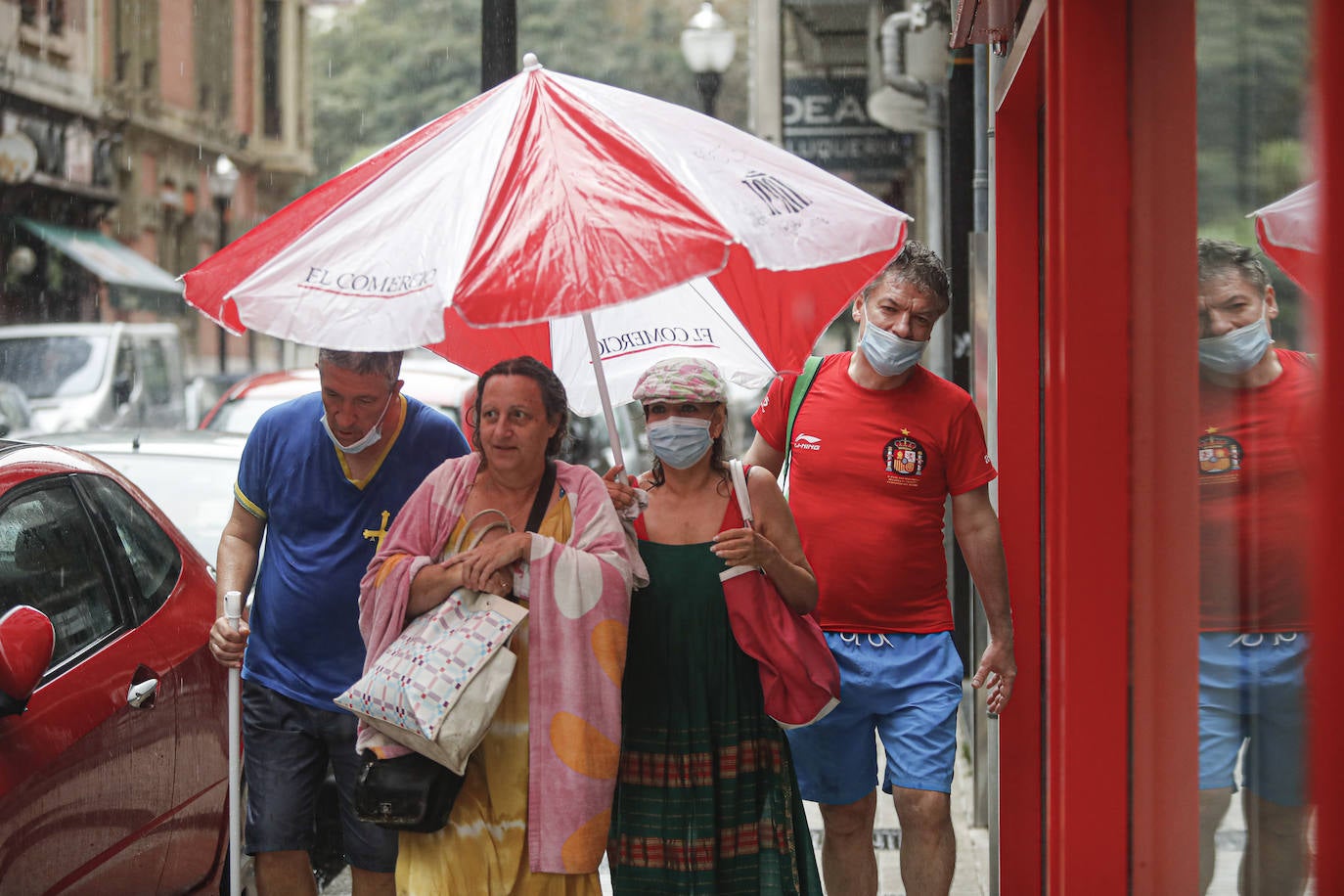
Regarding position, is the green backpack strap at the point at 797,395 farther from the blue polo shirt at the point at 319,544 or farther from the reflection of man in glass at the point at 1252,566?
the reflection of man in glass at the point at 1252,566

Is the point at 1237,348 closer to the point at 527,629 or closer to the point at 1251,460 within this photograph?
the point at 1251,460

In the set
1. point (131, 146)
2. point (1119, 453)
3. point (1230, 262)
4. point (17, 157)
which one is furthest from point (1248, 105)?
point (131, 146)

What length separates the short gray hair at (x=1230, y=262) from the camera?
2.44 meters

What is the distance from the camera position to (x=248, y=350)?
138 ft

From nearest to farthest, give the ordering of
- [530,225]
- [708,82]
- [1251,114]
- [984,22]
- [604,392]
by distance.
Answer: [1251,114]
[530,225]
[604,392]
[984,22]
[708,82]

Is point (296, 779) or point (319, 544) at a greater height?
point (319, 544)

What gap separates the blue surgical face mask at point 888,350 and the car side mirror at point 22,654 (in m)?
2.35

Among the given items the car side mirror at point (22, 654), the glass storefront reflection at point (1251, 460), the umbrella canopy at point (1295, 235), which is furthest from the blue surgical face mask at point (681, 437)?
the umbrella canopy at point (1295, 235)

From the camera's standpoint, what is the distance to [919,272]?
15.6 ft

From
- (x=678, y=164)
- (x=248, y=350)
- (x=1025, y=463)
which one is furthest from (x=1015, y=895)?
(x=248, y=350)

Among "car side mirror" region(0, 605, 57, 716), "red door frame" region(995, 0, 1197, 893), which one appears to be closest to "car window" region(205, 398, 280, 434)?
"car side mirror" region(0, 605, 57, 716)

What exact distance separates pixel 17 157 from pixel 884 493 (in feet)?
89.9

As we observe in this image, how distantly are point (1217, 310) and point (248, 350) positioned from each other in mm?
41181

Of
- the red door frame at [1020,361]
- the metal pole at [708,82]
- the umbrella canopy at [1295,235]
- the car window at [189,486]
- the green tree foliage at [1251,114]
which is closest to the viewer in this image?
the umbrella canopy at [1295,235]
